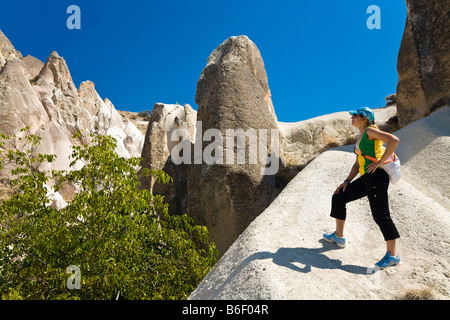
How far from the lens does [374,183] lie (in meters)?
4.07

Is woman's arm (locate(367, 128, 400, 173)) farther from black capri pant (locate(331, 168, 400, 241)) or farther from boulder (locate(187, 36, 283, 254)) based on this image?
boulder (locate(187, 36, 283, 254))

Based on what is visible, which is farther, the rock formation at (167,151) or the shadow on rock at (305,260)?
the rock formation at (167,151)

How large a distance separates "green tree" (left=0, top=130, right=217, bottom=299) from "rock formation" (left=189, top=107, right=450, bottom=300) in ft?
5.07

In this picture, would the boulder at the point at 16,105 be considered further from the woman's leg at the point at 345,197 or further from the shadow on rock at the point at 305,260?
the woman's leg at the point at 345,197

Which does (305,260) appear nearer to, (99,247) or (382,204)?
(382,204)

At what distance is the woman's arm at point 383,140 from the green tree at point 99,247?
3402mm

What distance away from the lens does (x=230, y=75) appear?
470 inches

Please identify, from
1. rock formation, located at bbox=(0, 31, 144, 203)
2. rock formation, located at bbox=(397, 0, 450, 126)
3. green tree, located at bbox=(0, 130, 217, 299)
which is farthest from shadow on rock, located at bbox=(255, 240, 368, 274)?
rock formation, located at bbox=(0, 31, 144, 203)

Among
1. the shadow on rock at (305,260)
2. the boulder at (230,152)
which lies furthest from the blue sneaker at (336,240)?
the boulder at (230,152)

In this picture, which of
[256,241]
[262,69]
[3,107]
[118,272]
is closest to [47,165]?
[3,107]

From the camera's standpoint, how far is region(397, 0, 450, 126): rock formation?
33.4ft

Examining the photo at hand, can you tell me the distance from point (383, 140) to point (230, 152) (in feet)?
21.9

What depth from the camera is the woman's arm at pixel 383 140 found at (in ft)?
12.7
